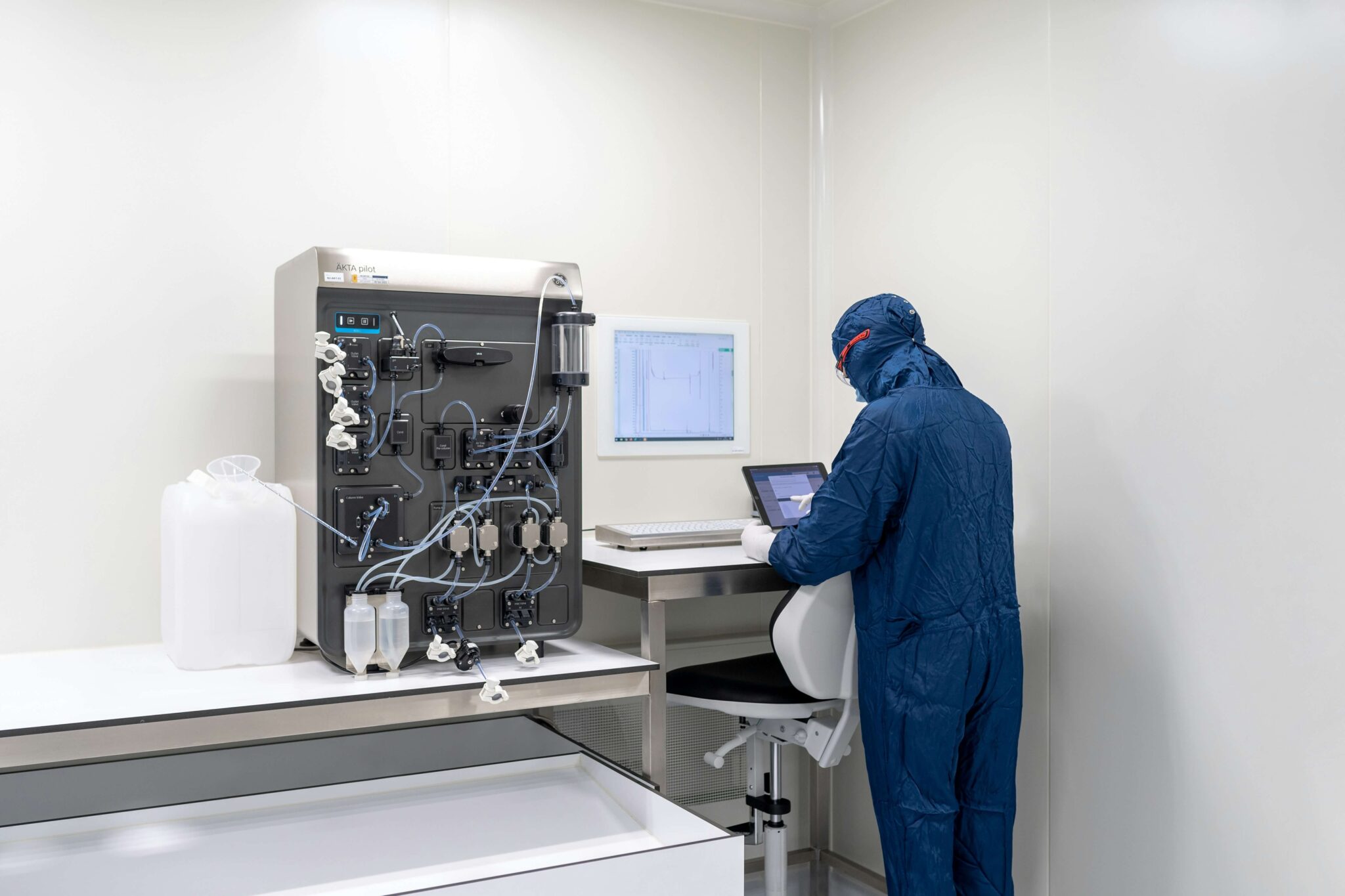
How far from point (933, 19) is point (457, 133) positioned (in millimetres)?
1249

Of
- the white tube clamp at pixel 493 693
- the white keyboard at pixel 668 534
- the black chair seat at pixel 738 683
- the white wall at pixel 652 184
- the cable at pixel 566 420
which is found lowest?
the black chair seat at pixel 738 683

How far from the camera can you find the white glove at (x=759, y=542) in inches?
91.9

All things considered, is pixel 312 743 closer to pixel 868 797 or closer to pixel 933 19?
pixel 868 797

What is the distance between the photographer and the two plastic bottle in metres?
1.92

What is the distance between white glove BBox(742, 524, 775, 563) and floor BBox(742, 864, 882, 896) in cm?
103

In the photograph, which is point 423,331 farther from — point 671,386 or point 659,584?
point 671,386

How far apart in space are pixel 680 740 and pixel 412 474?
1305 millimetres

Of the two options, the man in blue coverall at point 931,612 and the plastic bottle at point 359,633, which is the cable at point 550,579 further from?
the man in blue coverall at point 931,612

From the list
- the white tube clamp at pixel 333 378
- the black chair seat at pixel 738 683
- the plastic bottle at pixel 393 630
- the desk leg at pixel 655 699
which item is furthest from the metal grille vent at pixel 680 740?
the white tube clamp at pixel 333 378

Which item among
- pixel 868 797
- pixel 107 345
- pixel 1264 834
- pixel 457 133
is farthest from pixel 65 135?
pixel 1264 834

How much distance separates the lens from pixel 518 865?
5.62 feet

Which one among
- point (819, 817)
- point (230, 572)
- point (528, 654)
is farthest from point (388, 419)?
point (819, 817)

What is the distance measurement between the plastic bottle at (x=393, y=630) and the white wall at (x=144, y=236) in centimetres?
69

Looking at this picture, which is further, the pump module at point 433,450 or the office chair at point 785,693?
the office chair at point 785,693
